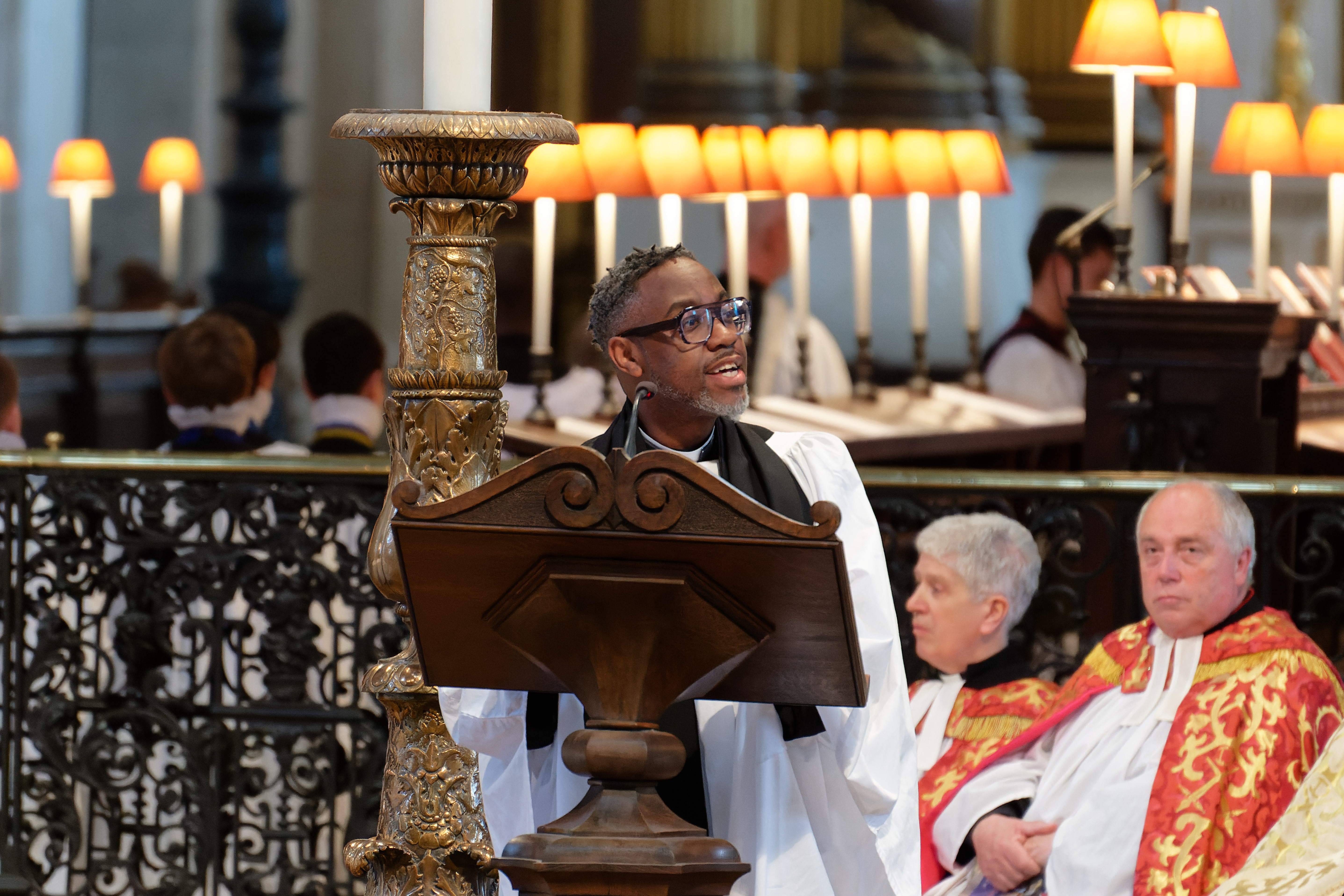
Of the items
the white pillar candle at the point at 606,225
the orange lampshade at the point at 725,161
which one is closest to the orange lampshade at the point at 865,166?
the orange lampshade at the point at 725,161

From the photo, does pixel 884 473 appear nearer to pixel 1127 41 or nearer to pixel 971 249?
pixel 1127 41

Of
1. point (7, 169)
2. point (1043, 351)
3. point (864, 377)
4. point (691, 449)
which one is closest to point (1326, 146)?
point (864, 377)

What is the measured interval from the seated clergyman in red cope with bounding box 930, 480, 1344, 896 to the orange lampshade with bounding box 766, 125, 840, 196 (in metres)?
4.79

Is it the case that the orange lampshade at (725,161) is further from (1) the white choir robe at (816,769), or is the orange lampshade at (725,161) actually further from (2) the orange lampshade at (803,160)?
(1) the white choir robe at (816,769)

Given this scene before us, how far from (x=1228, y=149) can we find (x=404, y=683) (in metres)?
5.31

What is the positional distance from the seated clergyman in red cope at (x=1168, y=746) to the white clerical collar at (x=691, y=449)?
1481 millimetres

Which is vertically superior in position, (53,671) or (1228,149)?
(1228,149)

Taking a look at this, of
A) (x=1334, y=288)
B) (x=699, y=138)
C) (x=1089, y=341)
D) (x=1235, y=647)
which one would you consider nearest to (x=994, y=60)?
(x=699, y=138)

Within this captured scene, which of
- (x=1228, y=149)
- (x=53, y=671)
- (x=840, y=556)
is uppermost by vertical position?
(x=1228, y=149)

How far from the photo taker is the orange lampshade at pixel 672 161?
8.13m

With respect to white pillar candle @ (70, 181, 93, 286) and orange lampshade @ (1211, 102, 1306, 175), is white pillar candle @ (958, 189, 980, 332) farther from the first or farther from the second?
white pillar candle @ (70, 181, 93, 286)

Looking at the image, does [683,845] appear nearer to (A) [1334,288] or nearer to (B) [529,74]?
(A) [1334,288]

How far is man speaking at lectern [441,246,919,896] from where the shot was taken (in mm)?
2941

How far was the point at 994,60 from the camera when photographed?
10.9 m
